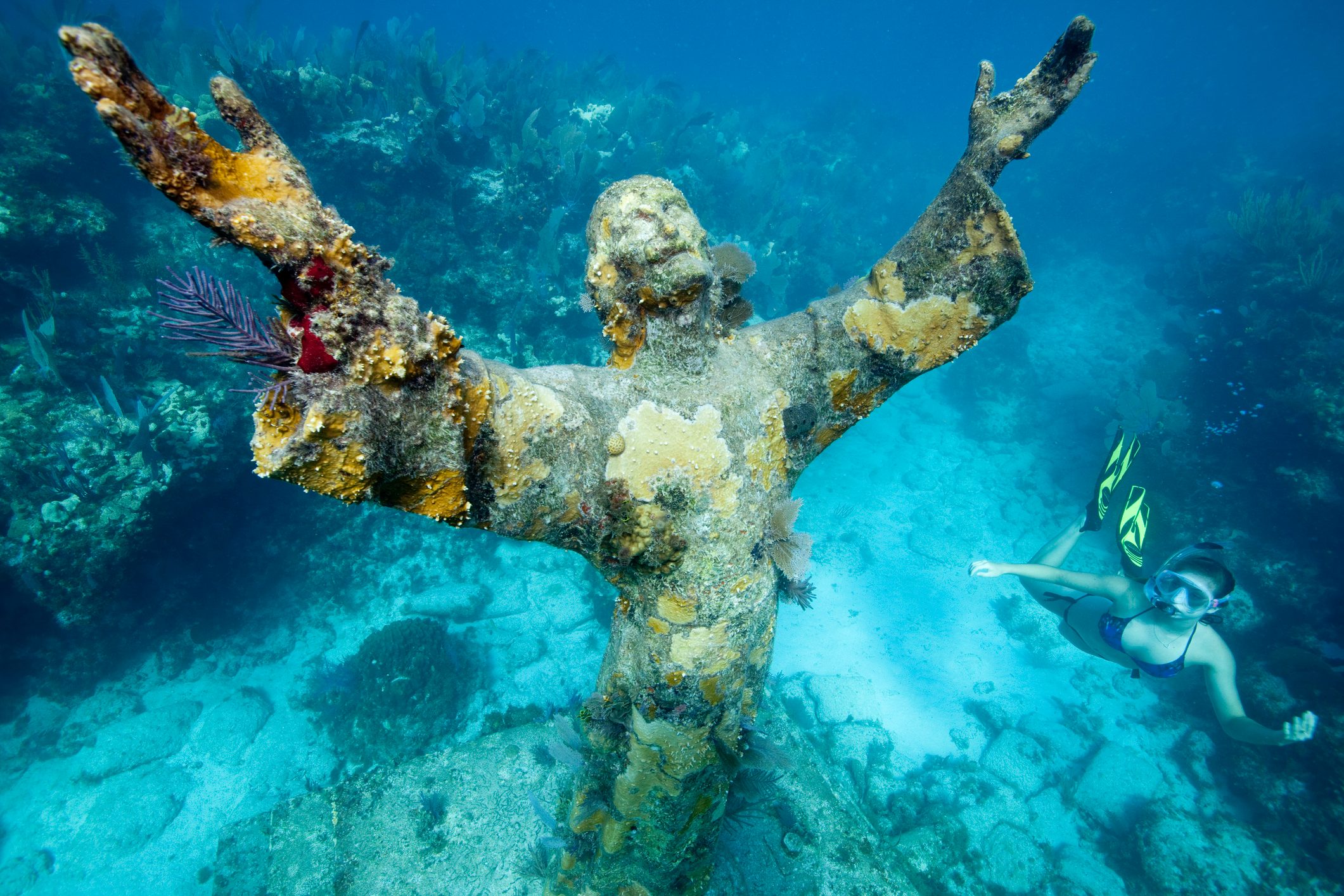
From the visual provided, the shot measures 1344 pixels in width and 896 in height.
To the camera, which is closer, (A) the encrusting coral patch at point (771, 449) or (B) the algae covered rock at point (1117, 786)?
→ (A) the encrusting coral patch at point (771, 449)

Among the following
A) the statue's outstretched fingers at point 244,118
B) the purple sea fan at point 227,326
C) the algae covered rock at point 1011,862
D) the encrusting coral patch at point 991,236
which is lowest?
the algae covered rock at point 1011,862

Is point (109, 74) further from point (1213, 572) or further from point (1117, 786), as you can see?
point (1117, 786)

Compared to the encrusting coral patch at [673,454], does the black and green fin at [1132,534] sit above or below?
below

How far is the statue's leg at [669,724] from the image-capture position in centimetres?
252

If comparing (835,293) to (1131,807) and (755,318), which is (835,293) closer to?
(1131,807)

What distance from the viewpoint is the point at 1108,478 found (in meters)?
7.30

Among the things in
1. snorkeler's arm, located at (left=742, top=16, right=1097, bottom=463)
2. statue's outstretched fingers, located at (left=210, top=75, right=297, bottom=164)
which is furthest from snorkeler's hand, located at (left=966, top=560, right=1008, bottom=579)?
statue's outstretched fingers, located at (left=210, top=75, right=297, bottom=164)

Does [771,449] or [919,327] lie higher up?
[919,327]

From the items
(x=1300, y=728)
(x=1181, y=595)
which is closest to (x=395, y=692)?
(x=1181, y=595)

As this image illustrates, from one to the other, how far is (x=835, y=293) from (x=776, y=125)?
3089 cm

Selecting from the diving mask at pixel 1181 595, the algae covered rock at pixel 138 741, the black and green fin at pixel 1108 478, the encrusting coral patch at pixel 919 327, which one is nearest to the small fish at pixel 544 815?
the encrusting coral patch at pixel 919 327

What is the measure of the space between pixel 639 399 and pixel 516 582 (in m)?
7.56

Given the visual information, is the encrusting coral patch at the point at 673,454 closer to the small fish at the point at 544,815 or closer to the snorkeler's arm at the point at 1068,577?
the small fish at the point at 544,815

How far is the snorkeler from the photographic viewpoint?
18.7ft
